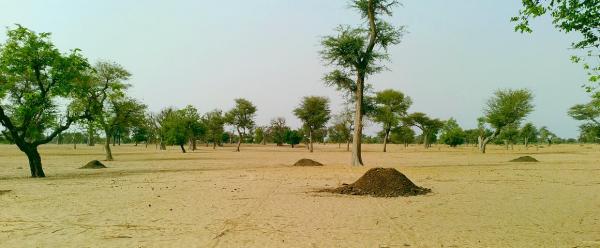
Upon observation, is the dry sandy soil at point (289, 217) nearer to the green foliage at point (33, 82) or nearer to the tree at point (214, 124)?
the green foliage at point (33, 82)

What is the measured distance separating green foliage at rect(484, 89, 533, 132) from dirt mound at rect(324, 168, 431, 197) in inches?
1892

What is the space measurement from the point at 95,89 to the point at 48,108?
1348 cm

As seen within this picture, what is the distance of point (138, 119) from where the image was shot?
40.9 meters

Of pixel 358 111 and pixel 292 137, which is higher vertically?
pixel 358 111

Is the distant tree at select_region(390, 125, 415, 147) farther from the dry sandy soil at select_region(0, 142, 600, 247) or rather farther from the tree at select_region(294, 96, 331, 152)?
the dry sandy soil at select_region(0, 142, 600, 247)

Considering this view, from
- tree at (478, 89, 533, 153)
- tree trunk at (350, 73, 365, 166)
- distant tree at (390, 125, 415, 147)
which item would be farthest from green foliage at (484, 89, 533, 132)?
tree trunk at (350, 73, 365, 166)

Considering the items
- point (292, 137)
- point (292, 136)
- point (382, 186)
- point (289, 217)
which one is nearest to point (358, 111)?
point (382, 186)

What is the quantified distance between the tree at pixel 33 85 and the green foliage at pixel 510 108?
2083 inches

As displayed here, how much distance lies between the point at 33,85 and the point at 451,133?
92.0 meters

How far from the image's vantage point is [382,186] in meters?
14.3

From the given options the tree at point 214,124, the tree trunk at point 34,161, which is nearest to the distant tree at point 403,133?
the tree at point 214,124

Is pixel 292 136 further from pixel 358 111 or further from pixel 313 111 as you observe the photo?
pixel 358 111

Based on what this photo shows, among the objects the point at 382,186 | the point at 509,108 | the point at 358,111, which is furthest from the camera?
the point at 509,108

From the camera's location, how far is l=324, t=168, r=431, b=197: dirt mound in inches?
551
